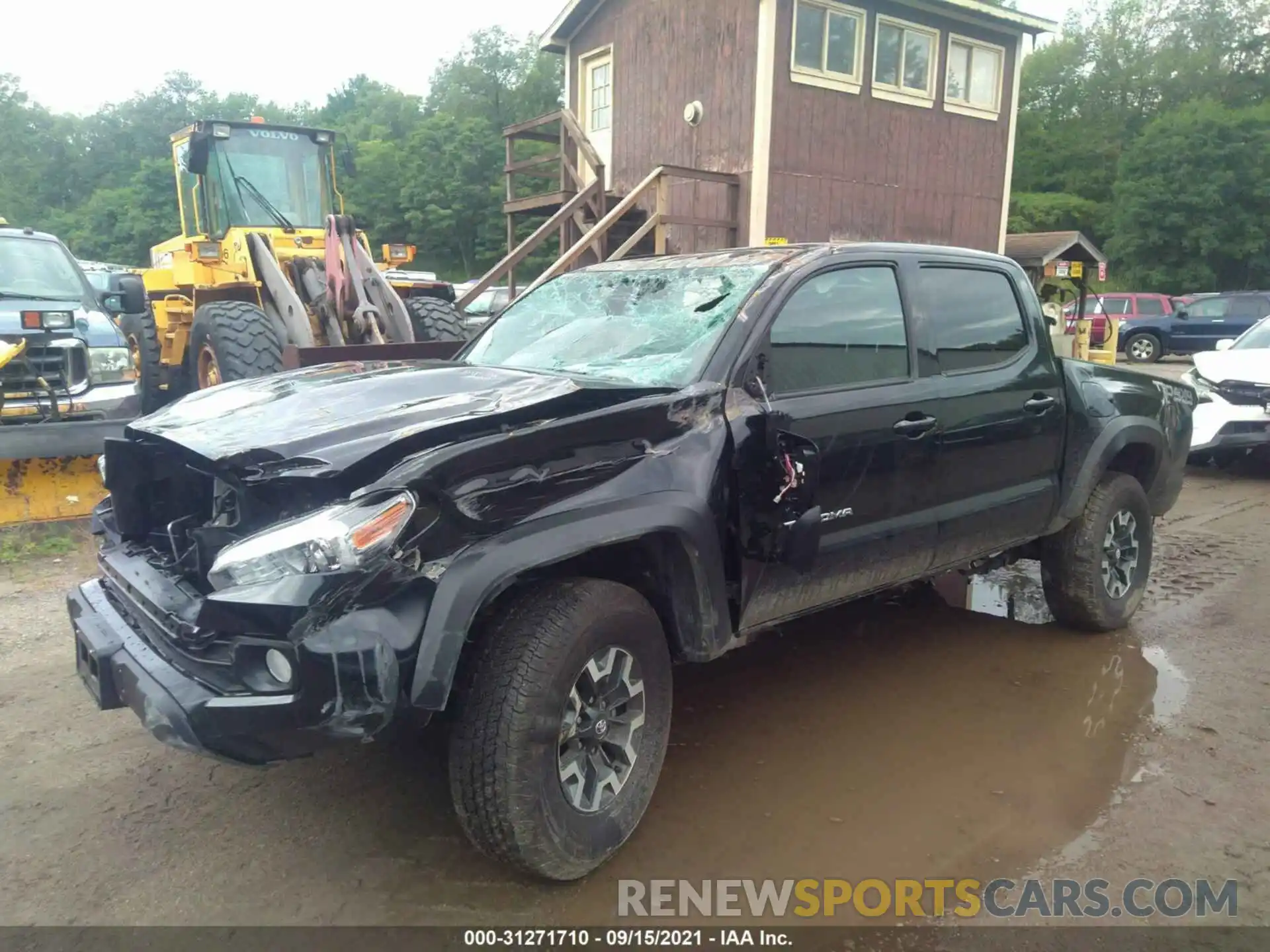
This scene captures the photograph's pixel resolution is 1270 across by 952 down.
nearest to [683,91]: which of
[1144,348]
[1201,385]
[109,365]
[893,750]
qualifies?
[1201,385]

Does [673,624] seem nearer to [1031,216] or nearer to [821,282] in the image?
[821,282]

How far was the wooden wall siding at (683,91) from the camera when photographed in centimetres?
1290

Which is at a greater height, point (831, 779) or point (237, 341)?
point (237, 341)

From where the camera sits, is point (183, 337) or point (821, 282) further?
point (183, 337)

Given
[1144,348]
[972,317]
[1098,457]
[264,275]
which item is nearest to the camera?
[972,317]

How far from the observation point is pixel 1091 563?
4.65 meters

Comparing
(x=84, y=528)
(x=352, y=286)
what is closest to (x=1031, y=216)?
(x=352, y=286)

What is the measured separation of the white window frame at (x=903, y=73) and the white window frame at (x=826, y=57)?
250mm

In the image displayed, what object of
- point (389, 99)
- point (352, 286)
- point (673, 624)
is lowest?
point (673, 624)

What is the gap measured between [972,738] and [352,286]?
20.2ft

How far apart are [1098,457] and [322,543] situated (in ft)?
12.1

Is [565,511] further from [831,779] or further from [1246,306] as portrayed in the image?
[1246,306]

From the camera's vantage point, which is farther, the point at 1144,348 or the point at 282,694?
the point at 1144,348

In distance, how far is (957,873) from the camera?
287cm
